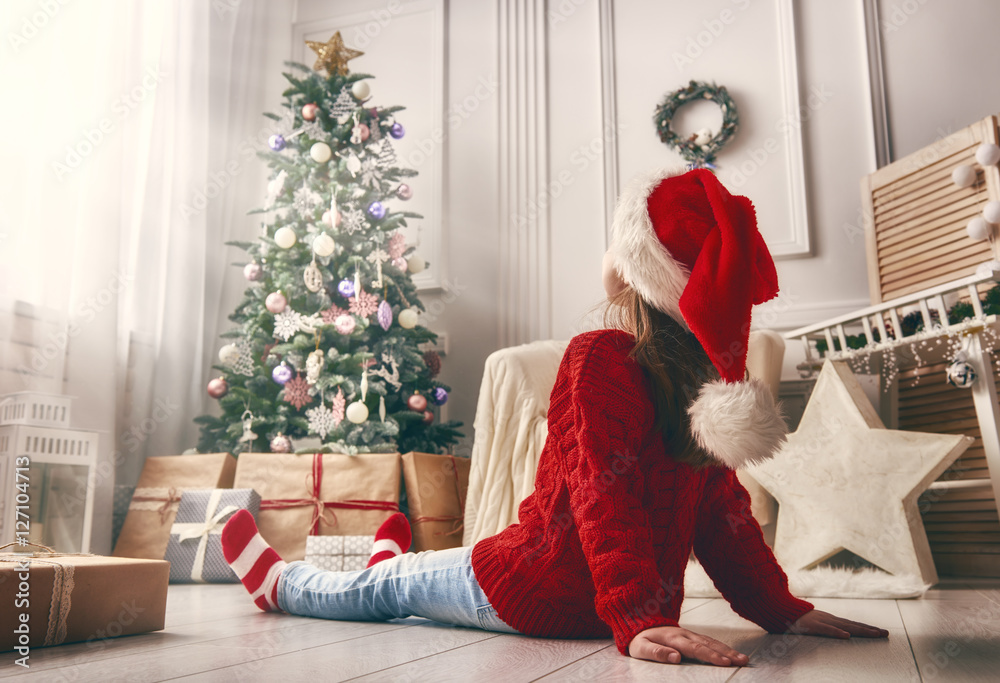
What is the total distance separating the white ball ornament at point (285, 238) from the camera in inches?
96.0

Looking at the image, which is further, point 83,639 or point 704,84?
point 704,84

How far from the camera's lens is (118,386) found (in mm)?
2381

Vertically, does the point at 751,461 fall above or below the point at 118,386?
below

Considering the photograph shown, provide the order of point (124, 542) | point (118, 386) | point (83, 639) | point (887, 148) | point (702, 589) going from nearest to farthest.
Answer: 1. point (83, 639)
2. point (702, 589)
3. point (124, 542)
4. point (118, 386)
5. point (887, 148)

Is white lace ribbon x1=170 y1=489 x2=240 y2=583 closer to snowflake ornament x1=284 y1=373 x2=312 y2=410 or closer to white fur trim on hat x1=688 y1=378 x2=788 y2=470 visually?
snowflake ornament x1=284 y1=373 x2=312 y2=410

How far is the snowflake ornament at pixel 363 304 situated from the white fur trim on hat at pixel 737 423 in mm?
1684

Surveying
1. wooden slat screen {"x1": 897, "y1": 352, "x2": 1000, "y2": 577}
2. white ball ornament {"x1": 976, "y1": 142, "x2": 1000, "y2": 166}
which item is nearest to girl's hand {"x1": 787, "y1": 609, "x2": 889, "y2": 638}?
wooden slat screen {"x1": 897, "y1": 352, "x2": 1000, "y2": 577}

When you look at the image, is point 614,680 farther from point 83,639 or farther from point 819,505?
point 819,505

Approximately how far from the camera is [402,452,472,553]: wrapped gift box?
7.16 feet

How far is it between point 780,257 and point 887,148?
52 cm

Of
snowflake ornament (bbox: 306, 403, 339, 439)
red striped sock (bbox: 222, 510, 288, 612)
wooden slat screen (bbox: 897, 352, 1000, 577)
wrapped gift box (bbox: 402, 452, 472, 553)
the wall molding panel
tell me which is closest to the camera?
red striped sock (bbox: 222, 510, 288, 612)

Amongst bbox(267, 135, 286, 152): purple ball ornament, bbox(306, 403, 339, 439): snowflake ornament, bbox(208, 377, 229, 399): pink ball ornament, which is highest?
bbox(267, 135, 286, 152): purple ball ornament

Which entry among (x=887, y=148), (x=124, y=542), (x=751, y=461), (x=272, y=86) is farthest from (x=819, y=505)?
(x=272, y=86)

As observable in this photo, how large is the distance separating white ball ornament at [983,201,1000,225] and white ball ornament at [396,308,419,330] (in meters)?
1.70
